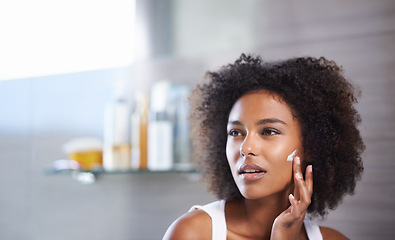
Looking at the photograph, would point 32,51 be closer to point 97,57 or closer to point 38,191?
point 97,57

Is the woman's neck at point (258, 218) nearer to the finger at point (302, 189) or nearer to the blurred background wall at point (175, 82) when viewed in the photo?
the finger at point (302, 189)

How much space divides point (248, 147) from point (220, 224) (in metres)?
0.17

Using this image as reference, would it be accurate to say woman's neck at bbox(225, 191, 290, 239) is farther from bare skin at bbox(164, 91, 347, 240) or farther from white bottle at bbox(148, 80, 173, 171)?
white bottle at bbox(148, 80, 173, 171)

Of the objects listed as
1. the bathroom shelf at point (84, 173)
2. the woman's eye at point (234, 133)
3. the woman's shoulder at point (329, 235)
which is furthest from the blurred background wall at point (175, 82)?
the woman's eye at point (234, 133)

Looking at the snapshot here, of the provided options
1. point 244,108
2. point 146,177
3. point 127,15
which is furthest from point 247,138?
point 127,15

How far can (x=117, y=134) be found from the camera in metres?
1.17

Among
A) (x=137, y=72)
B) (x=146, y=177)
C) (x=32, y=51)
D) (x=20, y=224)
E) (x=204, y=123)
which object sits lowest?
(x=20, y=224)

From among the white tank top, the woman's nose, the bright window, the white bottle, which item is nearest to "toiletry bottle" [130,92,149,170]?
the white bottle

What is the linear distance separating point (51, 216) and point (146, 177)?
330mm

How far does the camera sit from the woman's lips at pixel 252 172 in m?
0.76

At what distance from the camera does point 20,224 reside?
4.40 ft

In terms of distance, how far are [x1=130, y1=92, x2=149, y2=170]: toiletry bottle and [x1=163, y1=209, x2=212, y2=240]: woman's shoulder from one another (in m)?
0.33

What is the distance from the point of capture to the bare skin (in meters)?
0.76

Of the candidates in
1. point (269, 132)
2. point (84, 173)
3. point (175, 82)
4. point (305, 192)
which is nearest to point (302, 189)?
point (305, 192)
